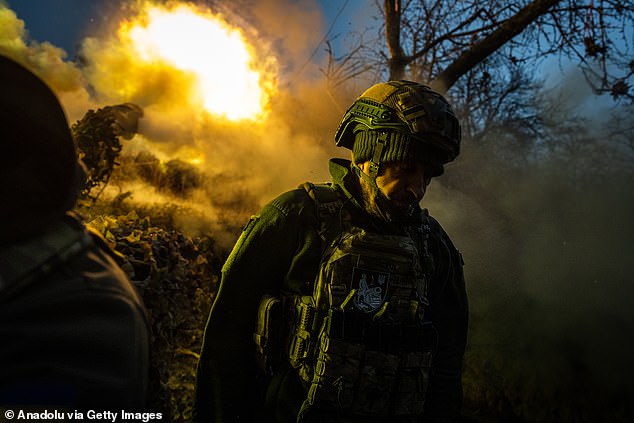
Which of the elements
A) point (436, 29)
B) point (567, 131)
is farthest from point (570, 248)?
point (567, 131)

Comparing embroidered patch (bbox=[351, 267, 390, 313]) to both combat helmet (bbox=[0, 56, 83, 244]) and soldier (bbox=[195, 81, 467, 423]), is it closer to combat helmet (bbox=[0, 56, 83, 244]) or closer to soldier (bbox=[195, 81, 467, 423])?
soldier (bbox=[195, 81, 467, 423])

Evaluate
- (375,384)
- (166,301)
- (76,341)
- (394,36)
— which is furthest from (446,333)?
(394,36)

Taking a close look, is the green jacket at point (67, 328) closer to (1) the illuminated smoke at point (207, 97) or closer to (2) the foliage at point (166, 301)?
(2) the foliage at point (166, 301)

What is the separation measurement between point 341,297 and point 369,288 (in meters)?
0.15

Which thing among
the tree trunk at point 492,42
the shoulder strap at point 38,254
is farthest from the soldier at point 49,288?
the tree trunk at point 492,42

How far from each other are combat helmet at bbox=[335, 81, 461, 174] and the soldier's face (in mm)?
49

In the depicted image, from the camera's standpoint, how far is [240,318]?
1.91 meters

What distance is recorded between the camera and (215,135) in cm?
1008

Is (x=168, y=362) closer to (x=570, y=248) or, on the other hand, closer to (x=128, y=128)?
(x=128, y=128)

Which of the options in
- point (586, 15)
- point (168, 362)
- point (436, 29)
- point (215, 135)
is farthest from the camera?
point (215, 135)

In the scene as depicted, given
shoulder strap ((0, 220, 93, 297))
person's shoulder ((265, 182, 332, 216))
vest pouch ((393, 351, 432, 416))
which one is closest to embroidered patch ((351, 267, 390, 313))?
vest pouch ((393, 351, 432, 416))

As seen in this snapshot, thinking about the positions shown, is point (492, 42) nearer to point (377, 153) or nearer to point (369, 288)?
point (377, 153)

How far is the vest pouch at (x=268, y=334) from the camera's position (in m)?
1.83

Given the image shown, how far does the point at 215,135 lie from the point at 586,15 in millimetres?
7804
